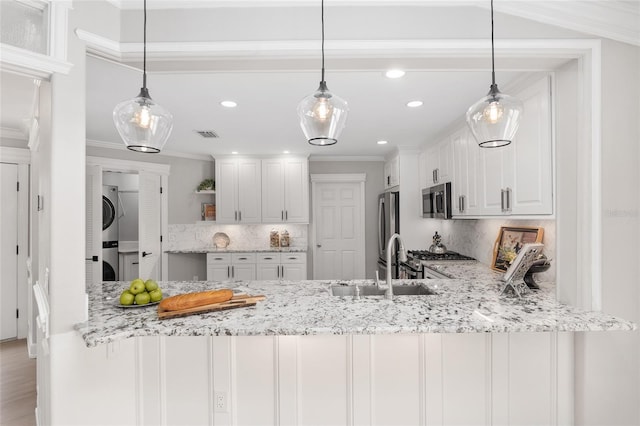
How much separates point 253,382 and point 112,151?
13.9 feet

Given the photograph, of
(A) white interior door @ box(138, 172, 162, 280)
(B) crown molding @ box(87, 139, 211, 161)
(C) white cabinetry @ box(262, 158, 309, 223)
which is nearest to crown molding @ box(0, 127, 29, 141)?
(B) crown molding @ box(87, 139, 211, 161)

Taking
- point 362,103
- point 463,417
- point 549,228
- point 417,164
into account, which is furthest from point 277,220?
point 463,417

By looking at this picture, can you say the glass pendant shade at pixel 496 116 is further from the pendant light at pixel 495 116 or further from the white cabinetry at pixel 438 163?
the white cabinetry at pixel 438 163

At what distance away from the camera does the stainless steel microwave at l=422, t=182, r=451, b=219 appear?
383 centimetres

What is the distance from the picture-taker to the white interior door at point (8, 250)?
3.82 metres

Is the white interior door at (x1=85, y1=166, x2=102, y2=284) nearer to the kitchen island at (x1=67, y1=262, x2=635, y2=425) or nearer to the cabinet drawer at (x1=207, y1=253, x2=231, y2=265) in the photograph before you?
the cabinet drawer at (x1=207, y1=253, x2=231, y2=265)

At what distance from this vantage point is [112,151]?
4.62 meters

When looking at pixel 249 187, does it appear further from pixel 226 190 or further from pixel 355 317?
pixel 355 317

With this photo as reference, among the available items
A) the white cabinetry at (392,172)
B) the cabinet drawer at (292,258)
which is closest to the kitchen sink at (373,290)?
the white cabinetry at (392,172)

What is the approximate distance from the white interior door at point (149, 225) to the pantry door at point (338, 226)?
251cm

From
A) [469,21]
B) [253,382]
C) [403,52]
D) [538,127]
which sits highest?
[469,21]

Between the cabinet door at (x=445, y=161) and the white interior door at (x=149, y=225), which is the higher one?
the cabinet door at (x=445, y=161)

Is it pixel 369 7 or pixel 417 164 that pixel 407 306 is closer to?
pixel 369 7

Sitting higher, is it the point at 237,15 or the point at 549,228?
the point at 237,15
